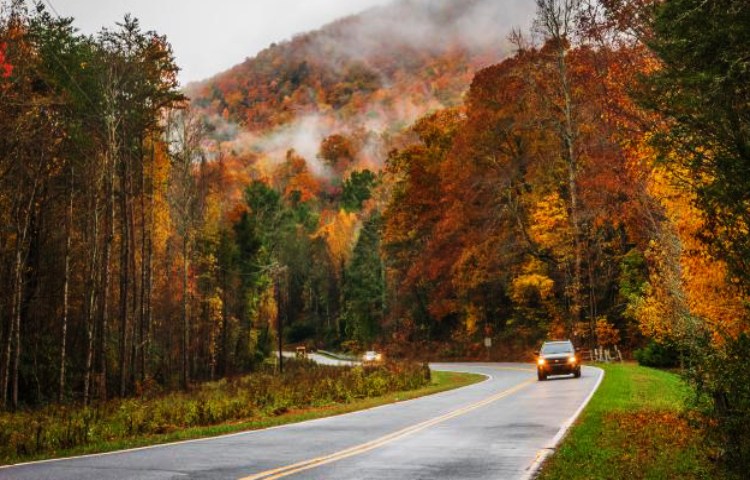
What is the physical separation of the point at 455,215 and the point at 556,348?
807 inches

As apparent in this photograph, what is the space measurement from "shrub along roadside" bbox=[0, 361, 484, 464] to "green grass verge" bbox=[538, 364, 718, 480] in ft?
26.2

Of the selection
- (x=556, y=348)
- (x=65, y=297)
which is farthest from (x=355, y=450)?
(x=556, y=348)

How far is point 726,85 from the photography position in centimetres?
888

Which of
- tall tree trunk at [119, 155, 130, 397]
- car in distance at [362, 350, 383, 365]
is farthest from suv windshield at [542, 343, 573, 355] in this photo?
tall tree trunk at [119, 155, 130, 397]

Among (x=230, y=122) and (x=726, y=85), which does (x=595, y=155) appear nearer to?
(x=726, y=85)

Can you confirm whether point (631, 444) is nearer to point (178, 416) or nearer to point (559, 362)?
point (178, 416)

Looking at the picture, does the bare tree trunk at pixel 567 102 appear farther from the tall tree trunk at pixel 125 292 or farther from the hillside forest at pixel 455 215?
the tall tree trunk at pixel 125 292

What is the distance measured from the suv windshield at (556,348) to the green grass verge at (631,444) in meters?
10.1

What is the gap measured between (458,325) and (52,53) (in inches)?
1577

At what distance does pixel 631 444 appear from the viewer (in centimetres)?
1193

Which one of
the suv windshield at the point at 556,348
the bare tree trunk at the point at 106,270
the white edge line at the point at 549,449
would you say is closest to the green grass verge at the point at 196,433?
the white edge line at the point at 549,449

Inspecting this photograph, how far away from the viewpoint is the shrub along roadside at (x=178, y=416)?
566 inches

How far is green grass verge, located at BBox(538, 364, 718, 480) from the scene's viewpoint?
31.3ft

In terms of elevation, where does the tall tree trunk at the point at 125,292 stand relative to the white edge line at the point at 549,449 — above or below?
above
